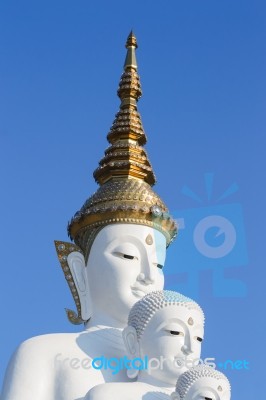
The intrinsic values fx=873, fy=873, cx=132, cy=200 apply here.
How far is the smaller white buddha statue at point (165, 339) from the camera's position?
276 inches

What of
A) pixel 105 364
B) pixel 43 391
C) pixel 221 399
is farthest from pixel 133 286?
pixel 221 399

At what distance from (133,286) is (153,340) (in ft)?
4.36

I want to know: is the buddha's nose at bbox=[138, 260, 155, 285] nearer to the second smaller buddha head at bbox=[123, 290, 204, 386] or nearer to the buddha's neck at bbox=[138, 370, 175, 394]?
the second smaller buddha head at bbox=[123, 290, 204, 386]

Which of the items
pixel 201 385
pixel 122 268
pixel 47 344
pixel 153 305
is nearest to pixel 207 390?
pixel 201 385

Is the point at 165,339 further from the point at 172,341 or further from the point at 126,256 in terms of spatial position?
the point at 126,256

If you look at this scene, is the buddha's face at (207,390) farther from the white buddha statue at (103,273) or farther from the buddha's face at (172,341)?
the white buddha statue at (103,273)

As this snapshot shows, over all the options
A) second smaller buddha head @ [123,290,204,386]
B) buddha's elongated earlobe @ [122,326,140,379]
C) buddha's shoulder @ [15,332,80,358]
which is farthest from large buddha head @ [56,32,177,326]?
second smaller buddha head @ [123,290,204,386]

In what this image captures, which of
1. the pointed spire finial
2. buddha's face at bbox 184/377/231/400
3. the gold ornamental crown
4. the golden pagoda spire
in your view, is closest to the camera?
buddha's face at bbox 184/377/231/400

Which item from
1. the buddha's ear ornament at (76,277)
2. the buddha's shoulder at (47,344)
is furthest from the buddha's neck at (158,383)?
the buddha's ear ornament at (76,277)

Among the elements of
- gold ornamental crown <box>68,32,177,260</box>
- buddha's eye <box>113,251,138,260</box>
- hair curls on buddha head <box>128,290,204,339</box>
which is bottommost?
hair curls on buddha head <box>128,290,204,339</box>

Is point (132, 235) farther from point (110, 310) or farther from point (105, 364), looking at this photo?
point (105, 364)

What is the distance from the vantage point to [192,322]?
23.3ft

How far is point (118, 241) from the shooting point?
336 inches

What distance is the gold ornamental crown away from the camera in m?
8.75
